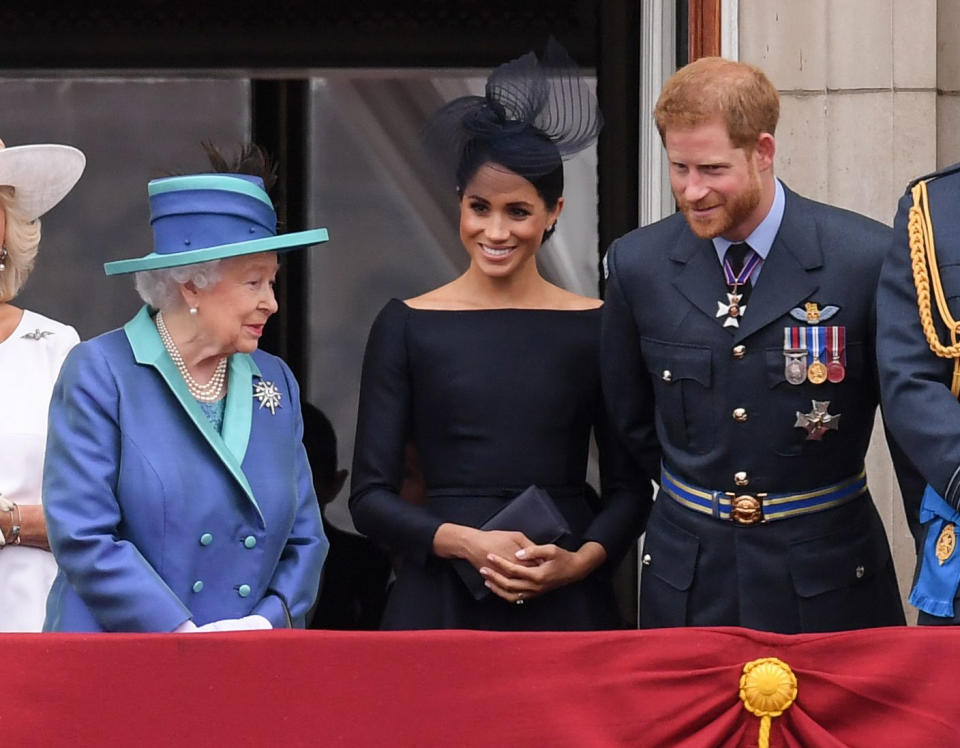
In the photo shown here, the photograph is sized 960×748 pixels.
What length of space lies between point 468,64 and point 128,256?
1.15 metres

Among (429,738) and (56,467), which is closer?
(429,738)

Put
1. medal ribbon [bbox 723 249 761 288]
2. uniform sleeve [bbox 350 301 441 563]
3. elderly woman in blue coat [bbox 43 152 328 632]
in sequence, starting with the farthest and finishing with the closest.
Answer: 1. uniform sleeve [bbox 350 301 441 563]
2. medal ribbon [bbox 723 249 761 288]
3. elderly woman in blue coat [bbox 43 152 328 632]

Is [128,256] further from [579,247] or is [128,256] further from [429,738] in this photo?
[429,738]

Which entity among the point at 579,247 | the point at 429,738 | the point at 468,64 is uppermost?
the point at 468,64

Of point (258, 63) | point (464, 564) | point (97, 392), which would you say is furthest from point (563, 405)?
point (258, 63)

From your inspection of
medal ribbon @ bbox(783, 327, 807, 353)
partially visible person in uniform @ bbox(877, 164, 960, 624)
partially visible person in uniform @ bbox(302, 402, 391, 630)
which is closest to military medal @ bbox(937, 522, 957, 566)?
partially visible person in uniform @ bbox(877, 164, 960, 624)

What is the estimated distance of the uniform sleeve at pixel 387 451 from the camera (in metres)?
3.61

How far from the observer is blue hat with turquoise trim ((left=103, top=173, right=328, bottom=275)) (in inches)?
125

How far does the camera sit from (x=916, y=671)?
2686mm

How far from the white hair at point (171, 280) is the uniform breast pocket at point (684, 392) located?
84 cm

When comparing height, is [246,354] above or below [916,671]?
above

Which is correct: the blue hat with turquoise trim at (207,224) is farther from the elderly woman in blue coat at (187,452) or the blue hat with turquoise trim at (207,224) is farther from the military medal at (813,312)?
the military medal at (813,312)

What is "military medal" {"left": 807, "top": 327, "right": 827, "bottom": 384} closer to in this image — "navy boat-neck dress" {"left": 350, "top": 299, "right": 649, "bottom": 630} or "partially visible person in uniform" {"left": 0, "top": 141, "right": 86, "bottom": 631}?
"navy boat-neck dress" {"left": 350, "top": 299, "right": 649, "bottom": 630}

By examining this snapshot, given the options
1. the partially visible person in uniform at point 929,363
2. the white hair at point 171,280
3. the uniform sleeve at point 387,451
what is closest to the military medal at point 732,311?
the partially visible person in uniform at point 929,363
